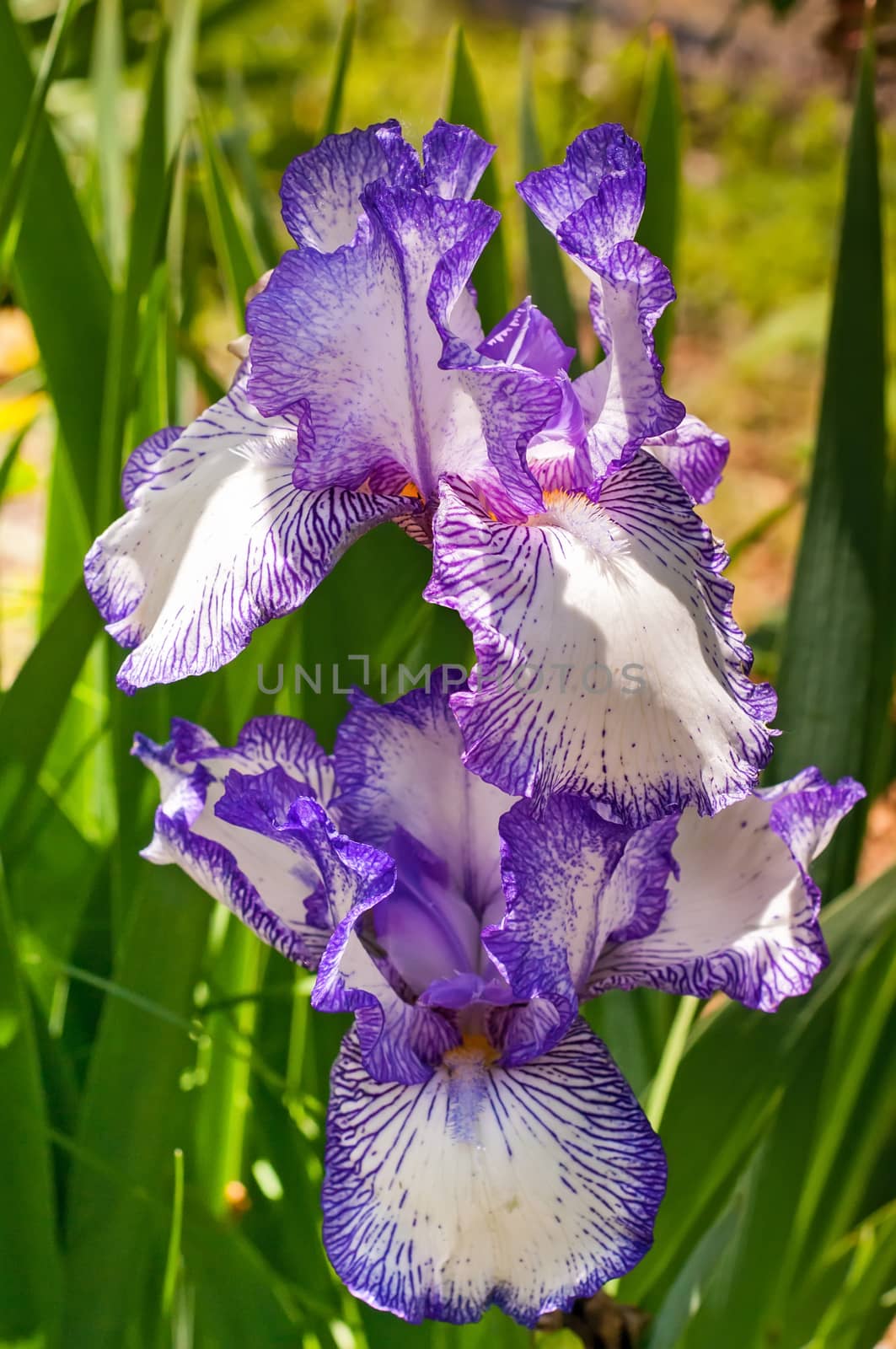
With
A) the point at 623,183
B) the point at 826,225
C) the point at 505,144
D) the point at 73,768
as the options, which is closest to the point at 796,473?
the point at 826,225

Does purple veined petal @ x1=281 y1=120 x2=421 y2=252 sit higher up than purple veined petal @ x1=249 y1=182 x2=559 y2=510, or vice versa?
purple veined petal @ x1=281 y1=120 x2=421 y2=252

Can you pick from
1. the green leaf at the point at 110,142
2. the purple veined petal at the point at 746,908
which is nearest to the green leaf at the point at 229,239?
the green leaf at the point at 110,142

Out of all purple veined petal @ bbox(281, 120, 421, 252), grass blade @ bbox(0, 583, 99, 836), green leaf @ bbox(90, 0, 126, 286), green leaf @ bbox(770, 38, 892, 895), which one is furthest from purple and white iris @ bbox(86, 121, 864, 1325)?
green leaf @ bbox(90, 0, 126, 286)

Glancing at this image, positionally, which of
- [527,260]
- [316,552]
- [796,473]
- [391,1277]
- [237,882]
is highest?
[796,473]

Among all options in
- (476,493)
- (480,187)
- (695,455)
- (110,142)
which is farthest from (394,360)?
(110,142)

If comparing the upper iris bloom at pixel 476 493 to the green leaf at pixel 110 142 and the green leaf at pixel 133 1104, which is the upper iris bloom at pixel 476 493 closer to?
the green leaf at pixel 133 1104

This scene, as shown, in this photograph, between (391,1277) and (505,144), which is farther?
(505,144)

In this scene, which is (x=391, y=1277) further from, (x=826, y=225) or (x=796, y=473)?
(x=826, y=225)

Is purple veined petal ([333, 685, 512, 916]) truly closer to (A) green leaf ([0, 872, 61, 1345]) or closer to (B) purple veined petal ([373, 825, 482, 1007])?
(B) purple veined petal ([373, 825, 482, 1007])
